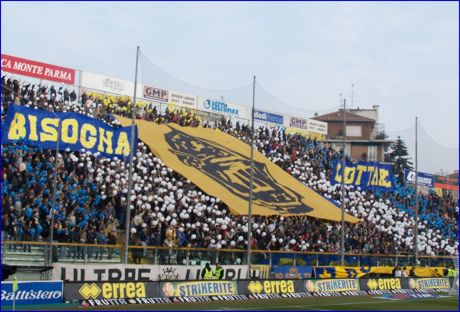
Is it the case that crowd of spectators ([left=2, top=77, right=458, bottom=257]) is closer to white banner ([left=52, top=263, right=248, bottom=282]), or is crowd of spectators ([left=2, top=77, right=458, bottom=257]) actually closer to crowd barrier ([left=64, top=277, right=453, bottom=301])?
white banner ([left=52, top=263, right=248, bottom=282])

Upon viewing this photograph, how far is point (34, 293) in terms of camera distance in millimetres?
21453

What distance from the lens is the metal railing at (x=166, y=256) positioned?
989 inches

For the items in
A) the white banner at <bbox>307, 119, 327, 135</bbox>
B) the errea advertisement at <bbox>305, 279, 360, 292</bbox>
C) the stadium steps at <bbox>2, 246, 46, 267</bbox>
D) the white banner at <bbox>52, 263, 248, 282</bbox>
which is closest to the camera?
the stadium steps at <bbox>2, 246, 46, 267</bbox>

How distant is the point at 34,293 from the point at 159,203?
516 inches

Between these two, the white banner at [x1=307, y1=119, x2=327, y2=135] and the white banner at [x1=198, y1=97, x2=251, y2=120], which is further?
the white banner at [x1=307, y1=119, x2=327, y2=135]

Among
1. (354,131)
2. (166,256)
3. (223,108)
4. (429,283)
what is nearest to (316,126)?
(223,108)

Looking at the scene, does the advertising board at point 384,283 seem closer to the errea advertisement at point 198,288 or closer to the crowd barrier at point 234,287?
the crowd barrier at point 234,287

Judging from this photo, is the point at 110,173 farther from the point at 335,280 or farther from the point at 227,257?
the point at 335,280

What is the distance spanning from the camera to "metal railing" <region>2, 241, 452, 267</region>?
25.1m

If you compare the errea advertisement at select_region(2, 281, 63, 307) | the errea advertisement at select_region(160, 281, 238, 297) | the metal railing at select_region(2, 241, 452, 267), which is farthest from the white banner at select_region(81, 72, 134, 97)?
the errea advertisement at select_region(2, 281, 63, 307)

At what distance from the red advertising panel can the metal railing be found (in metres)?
17.9

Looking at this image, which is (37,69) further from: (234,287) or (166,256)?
(234,287)

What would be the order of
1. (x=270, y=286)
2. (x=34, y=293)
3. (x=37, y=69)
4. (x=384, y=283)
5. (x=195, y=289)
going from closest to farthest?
(x=34, y=293) < (x=195, y=289) < (x=270, y=286) < (x=384, y=283) < (x=37, y=69)

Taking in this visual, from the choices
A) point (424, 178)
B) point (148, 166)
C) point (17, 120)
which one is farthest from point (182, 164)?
point (424, 178)
